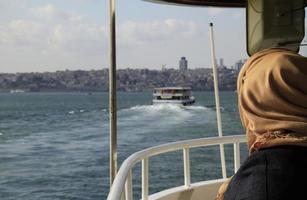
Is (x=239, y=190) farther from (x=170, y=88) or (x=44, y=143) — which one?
(x=170, y=88)

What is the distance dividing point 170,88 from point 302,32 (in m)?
36.4

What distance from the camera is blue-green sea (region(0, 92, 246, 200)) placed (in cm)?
1728

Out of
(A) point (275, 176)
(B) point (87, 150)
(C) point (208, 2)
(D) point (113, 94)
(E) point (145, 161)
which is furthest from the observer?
(B) point (87, 150)

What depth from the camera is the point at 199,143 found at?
2660 mm

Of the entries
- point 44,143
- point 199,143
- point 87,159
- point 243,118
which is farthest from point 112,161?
point 44,143

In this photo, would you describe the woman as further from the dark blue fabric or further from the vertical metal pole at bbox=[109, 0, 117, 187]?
the vertical metal pole at bbox=[109, 0, 117, 187]

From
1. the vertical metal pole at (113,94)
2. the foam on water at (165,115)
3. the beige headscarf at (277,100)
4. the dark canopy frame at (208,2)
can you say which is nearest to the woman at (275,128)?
the beige headscarf at (277,100)

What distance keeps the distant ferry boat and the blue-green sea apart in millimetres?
566

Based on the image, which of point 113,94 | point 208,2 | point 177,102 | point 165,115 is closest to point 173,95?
point 177,102

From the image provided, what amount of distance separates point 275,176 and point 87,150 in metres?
23.8

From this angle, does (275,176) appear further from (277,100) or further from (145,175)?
(145,175)

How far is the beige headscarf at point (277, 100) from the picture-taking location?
0.86 metres

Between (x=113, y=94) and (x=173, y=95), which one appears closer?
(x=113, y=94)

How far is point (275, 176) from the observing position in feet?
2.80
